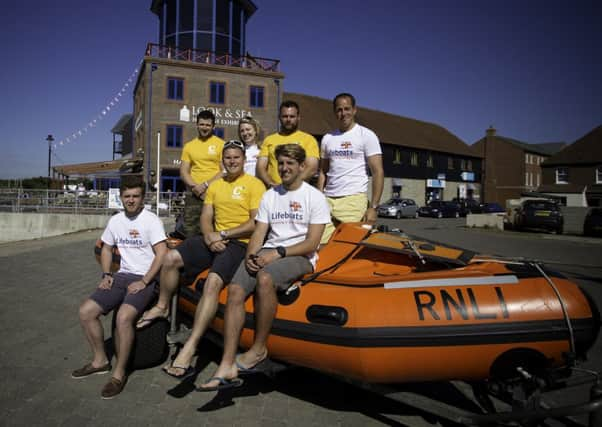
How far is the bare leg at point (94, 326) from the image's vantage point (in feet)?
12.1

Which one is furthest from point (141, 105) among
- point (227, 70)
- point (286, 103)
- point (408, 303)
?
point (408, 303)

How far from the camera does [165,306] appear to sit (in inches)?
152

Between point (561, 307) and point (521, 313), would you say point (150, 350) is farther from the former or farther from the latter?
point (561, 307)

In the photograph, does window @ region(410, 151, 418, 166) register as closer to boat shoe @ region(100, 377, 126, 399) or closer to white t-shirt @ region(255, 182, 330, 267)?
white t-shirt @ region(255, 182, 330, 267)

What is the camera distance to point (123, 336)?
11.8 feet

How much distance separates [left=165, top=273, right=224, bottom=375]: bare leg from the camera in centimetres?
325

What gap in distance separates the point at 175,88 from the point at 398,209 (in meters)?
17.1

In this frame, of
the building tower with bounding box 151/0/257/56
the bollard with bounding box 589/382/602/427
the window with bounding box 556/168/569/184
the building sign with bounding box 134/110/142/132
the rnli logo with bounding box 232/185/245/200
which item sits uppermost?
the building tower with bounding box 151/0/257/56

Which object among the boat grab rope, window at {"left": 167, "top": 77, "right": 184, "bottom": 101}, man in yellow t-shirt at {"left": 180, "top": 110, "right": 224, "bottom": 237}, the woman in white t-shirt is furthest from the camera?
window at {"left": 167, "top": 77, "right": 184, "bottom": 101}

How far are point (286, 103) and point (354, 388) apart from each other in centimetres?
289

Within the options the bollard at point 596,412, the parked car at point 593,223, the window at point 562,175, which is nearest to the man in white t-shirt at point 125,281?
the bollard at point 596,412

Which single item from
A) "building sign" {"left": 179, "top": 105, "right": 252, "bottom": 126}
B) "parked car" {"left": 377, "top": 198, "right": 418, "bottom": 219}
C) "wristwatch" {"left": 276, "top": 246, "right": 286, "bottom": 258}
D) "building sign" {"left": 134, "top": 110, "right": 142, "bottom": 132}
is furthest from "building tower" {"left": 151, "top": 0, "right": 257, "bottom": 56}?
"wristwatch" {"left": 276, "top": 246, "right": 286, "bottom": 258}

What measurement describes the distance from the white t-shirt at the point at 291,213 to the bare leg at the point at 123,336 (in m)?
1.30

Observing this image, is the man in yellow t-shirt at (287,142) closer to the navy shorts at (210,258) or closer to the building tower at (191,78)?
the navy shorts at (210,258)
